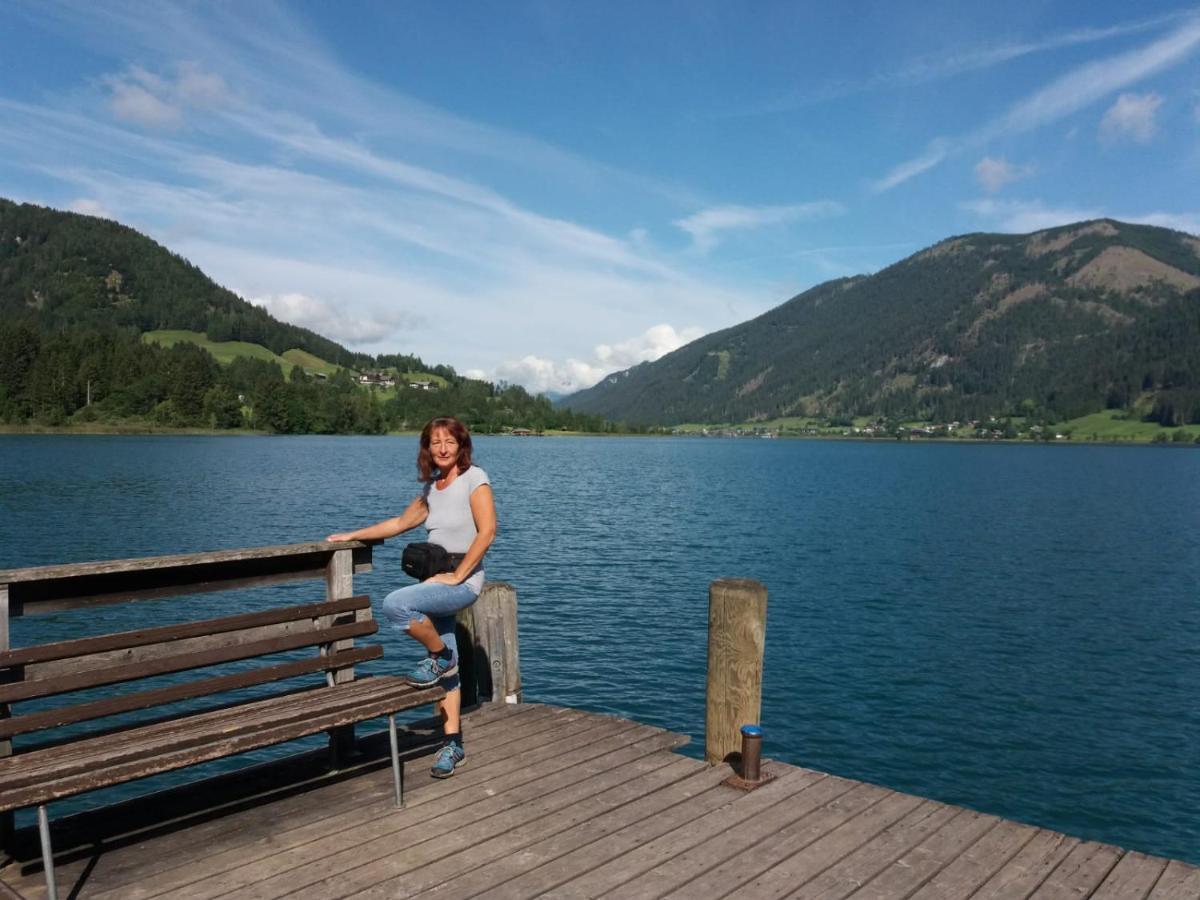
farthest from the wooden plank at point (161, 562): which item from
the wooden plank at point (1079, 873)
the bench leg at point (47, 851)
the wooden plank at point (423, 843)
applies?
the wooden plank at point (1079, 873)

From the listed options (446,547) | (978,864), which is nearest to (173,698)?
(446,547)

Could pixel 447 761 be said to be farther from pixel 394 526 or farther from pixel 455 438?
pixel 455 438

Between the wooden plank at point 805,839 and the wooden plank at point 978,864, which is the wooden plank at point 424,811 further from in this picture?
the wooden plank at point 978,864

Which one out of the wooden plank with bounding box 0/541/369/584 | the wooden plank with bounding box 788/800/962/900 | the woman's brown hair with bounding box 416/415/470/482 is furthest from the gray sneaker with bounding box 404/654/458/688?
the wooden plank with bounding box 788/800/962/900

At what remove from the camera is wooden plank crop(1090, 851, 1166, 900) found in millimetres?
5430

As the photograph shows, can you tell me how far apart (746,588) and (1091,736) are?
1357 centimetres

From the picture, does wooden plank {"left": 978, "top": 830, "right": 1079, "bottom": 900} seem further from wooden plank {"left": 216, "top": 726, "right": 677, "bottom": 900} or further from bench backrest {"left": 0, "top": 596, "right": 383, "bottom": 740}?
bench backrest {"left": 0, "top": 596, "right": 383, "bottom": 740}

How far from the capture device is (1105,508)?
62.1 meters

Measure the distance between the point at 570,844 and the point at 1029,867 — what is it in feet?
10.6

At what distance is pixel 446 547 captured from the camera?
24.4ft

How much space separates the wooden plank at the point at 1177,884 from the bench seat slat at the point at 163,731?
19.0 feet

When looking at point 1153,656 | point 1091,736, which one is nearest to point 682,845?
point 1091,736

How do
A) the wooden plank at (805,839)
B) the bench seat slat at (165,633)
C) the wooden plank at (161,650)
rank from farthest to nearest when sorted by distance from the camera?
the wooden plank at (161,650) < the bench seat slat at (165,633) < the wooden plank at (805,839)

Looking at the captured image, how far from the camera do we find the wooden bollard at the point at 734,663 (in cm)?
769
